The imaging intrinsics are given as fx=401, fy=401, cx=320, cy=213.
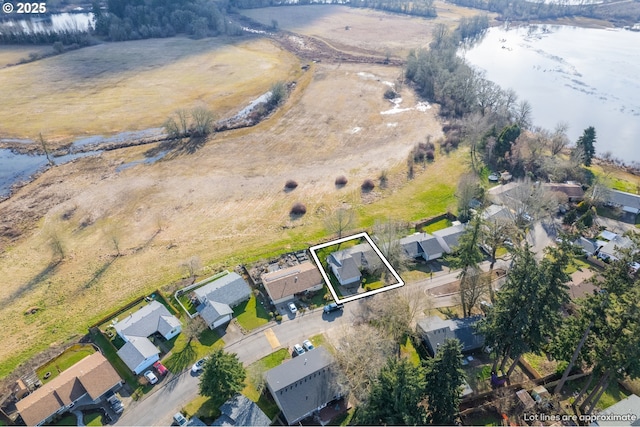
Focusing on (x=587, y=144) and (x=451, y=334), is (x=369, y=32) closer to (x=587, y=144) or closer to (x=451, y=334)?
(x=587, y=144)

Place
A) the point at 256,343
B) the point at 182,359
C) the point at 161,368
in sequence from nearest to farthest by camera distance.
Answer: the point at 161,368
the point at 182,359
the point at 256,343

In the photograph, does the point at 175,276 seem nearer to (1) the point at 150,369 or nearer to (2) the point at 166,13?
(1) the point at 150,369

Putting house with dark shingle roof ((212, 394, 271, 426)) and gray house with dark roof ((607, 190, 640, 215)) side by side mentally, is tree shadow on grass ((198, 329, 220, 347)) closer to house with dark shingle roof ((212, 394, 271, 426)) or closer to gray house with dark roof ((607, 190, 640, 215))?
house with dark shingle roof ((212, 394, 271, 426))

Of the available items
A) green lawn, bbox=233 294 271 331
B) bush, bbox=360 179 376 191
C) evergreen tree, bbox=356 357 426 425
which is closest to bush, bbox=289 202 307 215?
bush, bbox=360 179 376 191

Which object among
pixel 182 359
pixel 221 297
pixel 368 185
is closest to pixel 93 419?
pixel 182 359

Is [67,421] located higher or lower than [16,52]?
lower

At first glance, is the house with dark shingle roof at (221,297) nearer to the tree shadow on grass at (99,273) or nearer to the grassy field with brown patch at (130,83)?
the tree shadow on grass at (99,273)

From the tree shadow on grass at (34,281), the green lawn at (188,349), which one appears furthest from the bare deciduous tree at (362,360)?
the tree shadow on grass at (34,281)
